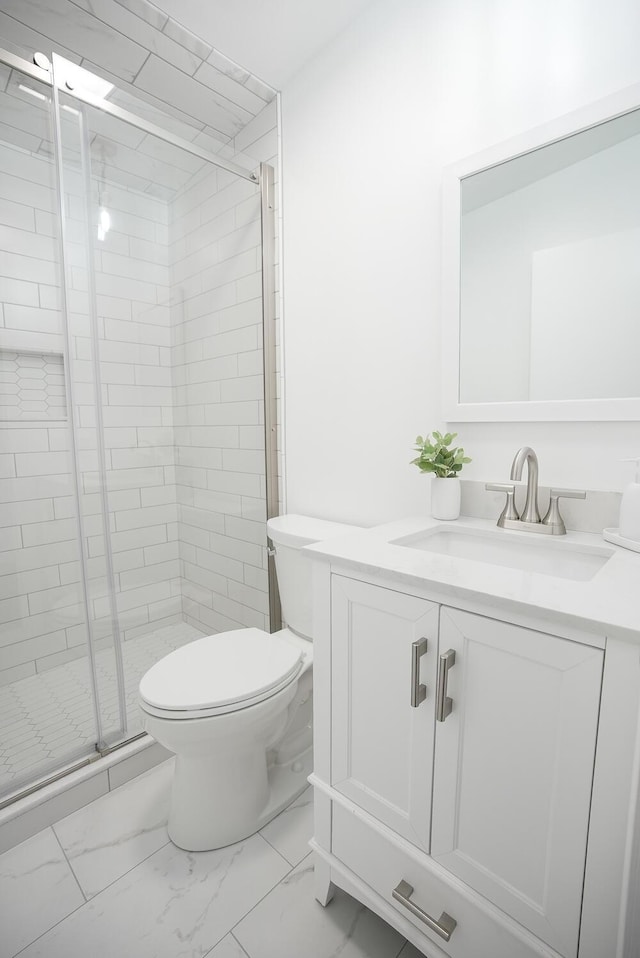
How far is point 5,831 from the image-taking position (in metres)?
1.25

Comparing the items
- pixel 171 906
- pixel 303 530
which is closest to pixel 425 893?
pixel 171 906

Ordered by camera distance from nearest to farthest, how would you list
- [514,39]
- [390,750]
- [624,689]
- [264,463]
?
[624,689], [390,750], [514,39], [264,463]

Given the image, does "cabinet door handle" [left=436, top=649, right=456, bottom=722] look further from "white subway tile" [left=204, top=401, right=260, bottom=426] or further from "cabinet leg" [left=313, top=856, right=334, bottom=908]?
"white subway tile" [left=204, top=401, right=260, bottom=426]

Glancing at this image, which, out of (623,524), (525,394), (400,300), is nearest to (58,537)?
(400,300)

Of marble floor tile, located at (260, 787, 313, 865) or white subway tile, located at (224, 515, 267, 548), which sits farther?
white subway tile, located at (224, 515, 267, 548)

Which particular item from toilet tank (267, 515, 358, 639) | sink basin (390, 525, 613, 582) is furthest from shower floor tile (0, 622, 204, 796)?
sink basin (390, 525, 613, 582)

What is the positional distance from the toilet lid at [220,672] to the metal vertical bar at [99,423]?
0.35 m

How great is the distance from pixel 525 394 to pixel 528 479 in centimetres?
23

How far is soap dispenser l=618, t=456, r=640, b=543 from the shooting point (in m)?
0.93

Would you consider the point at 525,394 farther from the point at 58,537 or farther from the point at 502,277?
the point at 58,537

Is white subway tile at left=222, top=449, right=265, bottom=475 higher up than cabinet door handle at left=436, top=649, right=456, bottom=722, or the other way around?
white subway tile at left=222, top=449, right=265, bottom=475

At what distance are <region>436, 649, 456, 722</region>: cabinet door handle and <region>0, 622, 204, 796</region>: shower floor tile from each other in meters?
1.20

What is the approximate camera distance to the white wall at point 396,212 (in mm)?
1073

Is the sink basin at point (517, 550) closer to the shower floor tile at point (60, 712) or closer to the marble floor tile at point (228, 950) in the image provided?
the marble floor tile at point (228, 950)
